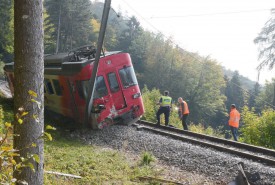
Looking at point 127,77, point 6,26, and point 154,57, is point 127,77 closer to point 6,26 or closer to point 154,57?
point 6,26

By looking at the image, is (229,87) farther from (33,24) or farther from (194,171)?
(33,24)

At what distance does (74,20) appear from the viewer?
43.6m

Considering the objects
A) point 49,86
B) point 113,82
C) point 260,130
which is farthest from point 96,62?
point 260,130

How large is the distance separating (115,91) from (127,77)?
765mm

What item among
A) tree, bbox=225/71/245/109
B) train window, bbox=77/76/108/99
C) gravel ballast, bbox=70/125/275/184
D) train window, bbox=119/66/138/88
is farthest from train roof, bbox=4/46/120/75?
tree, bbox=225/71/245/109

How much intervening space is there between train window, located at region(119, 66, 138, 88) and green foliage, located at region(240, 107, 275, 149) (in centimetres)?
544

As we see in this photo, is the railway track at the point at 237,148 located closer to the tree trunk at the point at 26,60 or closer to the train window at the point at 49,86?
the train window at the point at 49,86

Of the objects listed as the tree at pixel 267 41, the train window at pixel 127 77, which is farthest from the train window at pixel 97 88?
the tree at pixel 267 41

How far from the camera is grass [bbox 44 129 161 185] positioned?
18.6 feet

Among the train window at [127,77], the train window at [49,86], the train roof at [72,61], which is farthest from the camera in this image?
the train window at [49,86]

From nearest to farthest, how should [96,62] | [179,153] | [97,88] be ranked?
[179,153] → [96,62] → [97,88]

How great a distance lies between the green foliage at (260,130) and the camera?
11.2 m

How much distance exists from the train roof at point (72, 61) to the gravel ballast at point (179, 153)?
236 cm

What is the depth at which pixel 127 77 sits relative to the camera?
10648mm
